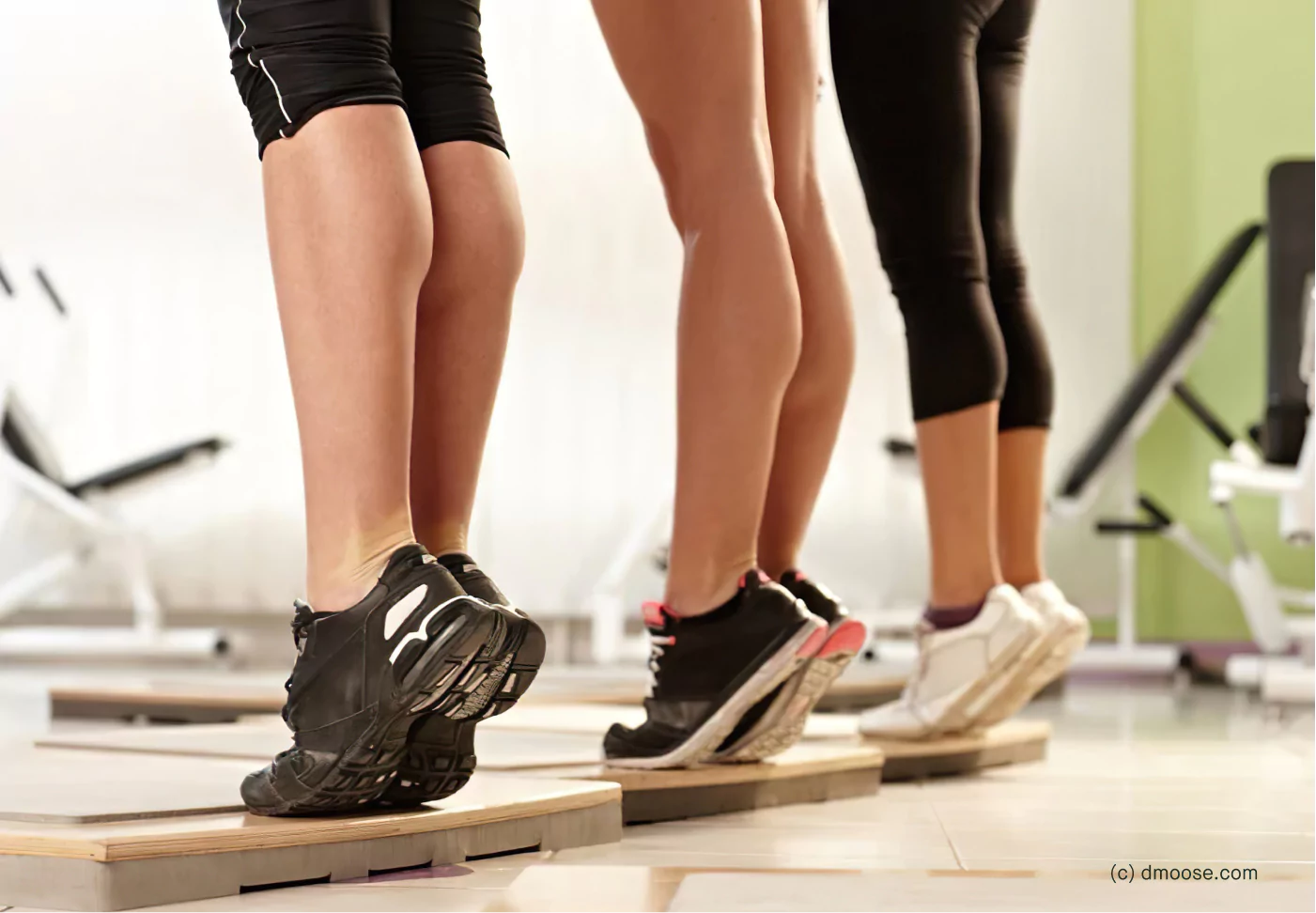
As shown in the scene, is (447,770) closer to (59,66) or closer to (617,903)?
(617,903)

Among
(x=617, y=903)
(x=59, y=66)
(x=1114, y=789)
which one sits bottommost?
(x=1114, y=789)

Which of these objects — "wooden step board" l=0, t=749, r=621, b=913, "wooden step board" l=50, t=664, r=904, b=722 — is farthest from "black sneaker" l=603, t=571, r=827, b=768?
"wooden step board" l=50, t=664, r=904, b=722

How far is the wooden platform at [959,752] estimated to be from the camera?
167 centimetres

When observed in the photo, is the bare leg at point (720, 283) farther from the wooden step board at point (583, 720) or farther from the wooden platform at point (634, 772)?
the wooden step board at point (583, 720)

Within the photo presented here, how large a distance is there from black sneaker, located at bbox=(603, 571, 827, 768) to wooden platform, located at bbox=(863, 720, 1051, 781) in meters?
0.42

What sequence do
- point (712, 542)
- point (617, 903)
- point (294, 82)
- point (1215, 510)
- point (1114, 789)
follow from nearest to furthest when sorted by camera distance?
1. point (617, 903)
2. point (294, 82)
3. point (712, 542)
4. point (1114, 789)
5. point (1215, 510)

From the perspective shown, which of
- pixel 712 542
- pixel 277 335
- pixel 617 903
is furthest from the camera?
pixel 277 335

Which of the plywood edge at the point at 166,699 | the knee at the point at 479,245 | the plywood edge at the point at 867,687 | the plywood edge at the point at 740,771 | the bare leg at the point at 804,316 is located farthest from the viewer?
the plywood edge at the point at 867,687

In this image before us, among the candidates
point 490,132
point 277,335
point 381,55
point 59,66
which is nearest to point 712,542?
point 490,132

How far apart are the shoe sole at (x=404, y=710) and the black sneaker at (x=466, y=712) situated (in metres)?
0.01

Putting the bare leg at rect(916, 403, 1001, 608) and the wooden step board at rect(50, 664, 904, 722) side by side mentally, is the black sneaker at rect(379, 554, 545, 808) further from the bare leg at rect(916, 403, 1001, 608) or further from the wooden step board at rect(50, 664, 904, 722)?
the wooden step board at rect(50, 664, 904, 722)

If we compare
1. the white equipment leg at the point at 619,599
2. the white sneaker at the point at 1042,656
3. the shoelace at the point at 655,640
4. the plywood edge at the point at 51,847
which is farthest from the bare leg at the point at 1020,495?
the white equipment leg at the point at 619,599

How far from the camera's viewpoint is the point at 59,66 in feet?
16.3

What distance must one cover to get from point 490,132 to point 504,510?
11.9 ft
